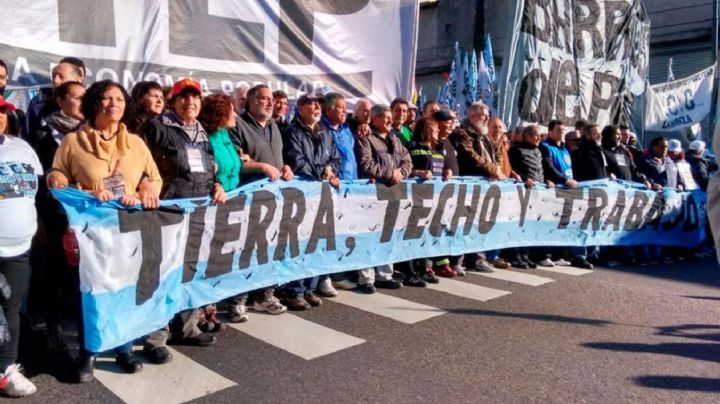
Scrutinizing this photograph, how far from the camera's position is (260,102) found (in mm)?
5090

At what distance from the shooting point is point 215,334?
4.71m

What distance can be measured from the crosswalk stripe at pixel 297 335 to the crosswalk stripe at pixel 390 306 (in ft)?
2.26

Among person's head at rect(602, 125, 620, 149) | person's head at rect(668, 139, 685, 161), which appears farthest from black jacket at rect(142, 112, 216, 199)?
person's head at rect(668, 139, 685, 161)

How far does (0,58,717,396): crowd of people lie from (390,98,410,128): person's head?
0.01 meters

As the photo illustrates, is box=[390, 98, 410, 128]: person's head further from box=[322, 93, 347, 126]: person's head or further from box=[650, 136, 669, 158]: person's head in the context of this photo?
box=[650, 136, 669, 158]: person's head

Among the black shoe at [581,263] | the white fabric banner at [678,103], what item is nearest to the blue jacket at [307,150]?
the black shoe at [581,263]

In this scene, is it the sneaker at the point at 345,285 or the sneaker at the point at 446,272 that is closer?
the sneaker at the point at 345,285

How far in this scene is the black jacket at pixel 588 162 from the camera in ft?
27.9

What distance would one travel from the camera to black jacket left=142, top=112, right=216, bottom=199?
424 cm

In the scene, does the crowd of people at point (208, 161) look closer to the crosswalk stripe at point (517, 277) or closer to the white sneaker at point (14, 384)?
the white sneaker at point (14, 384)

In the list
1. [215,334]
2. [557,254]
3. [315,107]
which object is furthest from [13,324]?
[557,254]

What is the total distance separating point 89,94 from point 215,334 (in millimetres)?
2116

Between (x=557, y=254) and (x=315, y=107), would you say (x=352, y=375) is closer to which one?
(x=315, y=107)

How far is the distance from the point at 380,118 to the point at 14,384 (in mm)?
4204
